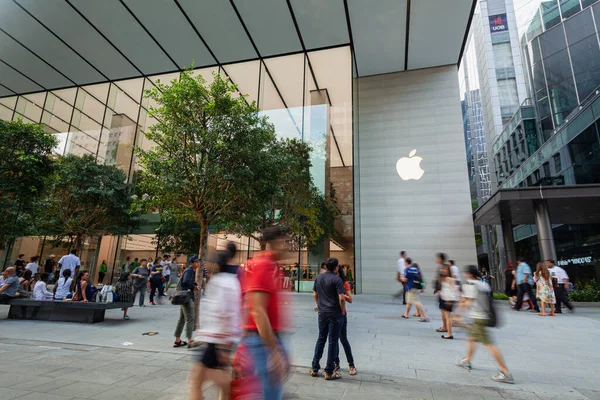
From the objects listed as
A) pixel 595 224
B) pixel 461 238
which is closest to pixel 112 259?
pixel 461 238

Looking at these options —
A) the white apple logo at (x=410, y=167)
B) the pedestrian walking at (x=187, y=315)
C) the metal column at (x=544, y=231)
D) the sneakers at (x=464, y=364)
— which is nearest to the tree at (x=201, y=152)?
the pedestrian walking at (x=187, y=315)

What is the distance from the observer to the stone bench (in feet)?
26.5

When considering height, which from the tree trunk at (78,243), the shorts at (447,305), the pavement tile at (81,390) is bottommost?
the pavement tile at (81,390)

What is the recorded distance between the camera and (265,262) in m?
2.46

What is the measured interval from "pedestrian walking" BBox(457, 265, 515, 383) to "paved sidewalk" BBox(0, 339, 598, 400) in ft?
1.25

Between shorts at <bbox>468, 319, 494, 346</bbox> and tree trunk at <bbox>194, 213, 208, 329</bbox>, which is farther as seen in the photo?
tree trunk at <bbox>194, 213, 208, 329</bbox>

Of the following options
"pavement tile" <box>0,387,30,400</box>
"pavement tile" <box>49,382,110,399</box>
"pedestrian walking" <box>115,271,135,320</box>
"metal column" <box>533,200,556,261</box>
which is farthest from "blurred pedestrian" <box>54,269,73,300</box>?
"metal column" <box>533,200,556,261</box>

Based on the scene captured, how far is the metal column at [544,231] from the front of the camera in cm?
1399

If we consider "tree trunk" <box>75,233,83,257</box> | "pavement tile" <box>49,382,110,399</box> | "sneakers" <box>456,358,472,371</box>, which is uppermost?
"tree trunk" <box>75,233,83,257</box>

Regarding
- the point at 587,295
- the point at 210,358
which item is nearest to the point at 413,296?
the point at 210,358

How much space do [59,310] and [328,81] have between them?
14698 mm

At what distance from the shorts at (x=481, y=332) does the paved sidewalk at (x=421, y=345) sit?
1.64 feet

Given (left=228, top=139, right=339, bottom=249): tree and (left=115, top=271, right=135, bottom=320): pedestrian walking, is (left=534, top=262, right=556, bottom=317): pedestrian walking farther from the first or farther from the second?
(left=115, top=271, right=135, bottom=320): pedestrian walking

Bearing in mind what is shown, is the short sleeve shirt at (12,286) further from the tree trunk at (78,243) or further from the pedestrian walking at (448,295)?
the pedestrian walking at (448,295)
